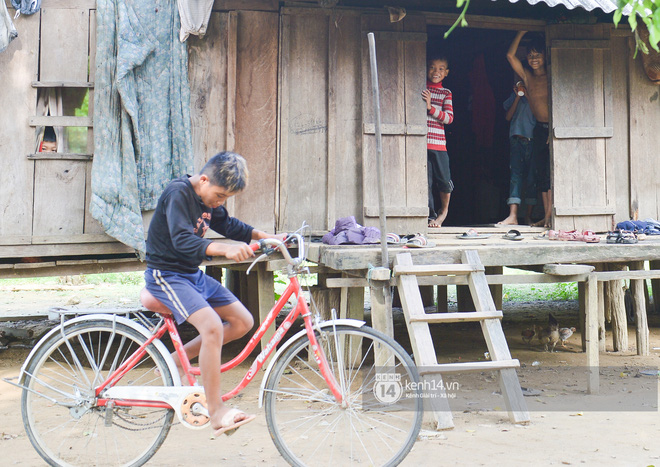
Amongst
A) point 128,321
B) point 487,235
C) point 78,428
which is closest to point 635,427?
point 487,235

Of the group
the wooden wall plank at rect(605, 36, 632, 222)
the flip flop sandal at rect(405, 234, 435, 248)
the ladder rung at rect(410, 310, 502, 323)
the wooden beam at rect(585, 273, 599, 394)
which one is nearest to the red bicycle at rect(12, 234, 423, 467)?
the ladder rung at rect(410, 310, 502, 323)

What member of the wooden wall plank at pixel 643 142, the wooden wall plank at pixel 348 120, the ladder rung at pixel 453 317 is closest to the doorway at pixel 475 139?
the wooden wall plank at pixel 643 142

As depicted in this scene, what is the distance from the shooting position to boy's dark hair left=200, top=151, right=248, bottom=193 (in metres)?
3.22

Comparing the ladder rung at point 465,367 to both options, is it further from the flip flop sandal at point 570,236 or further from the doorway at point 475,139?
the doorway at point 475,139

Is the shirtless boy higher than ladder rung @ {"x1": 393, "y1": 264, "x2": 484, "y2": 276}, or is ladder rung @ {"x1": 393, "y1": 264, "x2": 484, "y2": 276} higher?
the shirtless boy

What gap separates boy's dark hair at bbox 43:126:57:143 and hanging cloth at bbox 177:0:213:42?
1.63 metres

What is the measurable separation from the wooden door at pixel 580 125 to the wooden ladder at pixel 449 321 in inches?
107

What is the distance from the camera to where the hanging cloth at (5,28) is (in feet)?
18.6

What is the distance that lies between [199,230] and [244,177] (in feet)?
1.30

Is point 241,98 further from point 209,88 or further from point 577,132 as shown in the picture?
point 577,132

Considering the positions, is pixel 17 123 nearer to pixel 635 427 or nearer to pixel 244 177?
pixel 244 177

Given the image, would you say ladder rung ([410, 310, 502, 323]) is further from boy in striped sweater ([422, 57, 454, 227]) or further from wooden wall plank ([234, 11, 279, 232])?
boy in striped sweater ([422, 57, 454, 227])

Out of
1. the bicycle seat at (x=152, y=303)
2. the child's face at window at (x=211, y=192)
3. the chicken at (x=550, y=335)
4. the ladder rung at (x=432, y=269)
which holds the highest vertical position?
the child's face at window at (x=211, y=192)

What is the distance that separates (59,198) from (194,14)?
221cm
